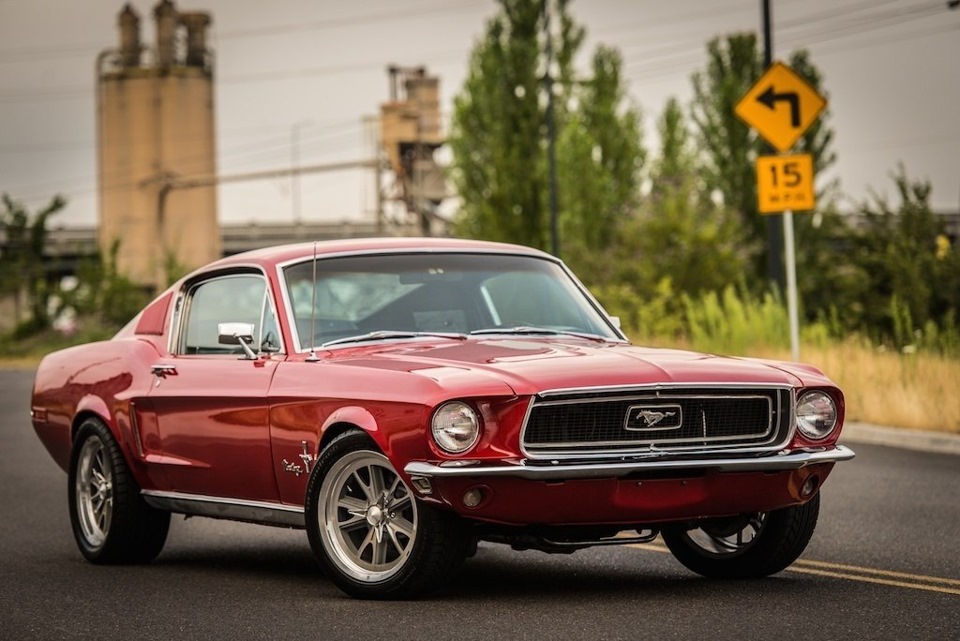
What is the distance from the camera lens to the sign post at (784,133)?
18.8m

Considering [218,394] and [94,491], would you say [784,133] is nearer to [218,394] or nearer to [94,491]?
[94,491]

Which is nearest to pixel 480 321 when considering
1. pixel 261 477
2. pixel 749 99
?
pixel 261 477

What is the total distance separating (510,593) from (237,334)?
1.81 metres

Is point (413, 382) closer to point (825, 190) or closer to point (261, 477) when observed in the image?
point (261, 477)

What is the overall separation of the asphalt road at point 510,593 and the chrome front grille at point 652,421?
24.7 inches

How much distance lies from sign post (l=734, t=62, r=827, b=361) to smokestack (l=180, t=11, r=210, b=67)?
1954 inches

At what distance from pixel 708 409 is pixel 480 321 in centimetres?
164

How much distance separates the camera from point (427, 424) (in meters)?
6.98

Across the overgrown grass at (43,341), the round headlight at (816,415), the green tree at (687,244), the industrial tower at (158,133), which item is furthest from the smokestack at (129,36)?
the round headlight at (816,415)

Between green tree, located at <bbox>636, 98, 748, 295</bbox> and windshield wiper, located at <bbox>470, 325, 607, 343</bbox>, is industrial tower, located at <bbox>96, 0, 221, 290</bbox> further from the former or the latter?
windshield wiper, located at <bbox>470, 325, 607, 343</bbox>

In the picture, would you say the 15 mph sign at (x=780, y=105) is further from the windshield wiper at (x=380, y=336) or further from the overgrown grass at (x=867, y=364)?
the windshield wiper at (x=380, y=336)

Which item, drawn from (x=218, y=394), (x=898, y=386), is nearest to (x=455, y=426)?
(x=218, y=394)

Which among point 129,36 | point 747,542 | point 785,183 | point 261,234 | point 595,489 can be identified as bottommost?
point 747,542

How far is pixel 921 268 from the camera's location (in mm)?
25375
